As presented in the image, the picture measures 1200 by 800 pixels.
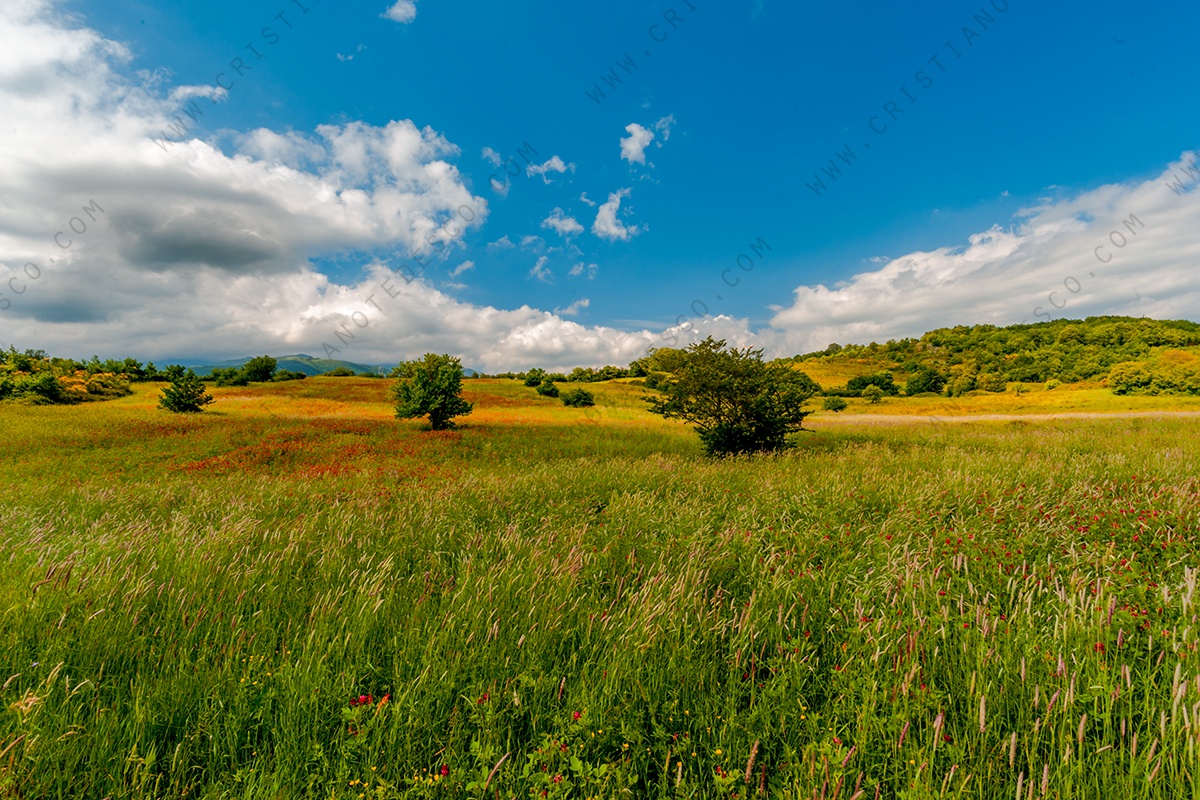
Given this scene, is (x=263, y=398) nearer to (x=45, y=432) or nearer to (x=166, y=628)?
(x=45, y=432)

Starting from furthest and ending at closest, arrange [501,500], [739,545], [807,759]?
[501,500] → [739,545] → [807,759]

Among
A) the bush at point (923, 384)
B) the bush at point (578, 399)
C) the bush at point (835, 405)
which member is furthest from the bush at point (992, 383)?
the bush at point (578, 399)

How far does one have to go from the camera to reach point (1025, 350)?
72062mm

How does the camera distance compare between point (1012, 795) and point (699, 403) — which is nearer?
point (1012, 795)

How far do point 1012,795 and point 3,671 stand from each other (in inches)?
184

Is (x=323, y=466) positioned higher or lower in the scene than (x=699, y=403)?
lower

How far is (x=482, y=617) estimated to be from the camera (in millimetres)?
2857

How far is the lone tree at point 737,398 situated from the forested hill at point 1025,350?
3551 cm

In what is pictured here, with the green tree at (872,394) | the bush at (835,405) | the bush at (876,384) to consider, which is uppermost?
the bush at (876,384)

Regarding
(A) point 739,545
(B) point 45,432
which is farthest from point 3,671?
(B) point 45,432

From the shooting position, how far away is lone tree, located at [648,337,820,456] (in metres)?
14.8

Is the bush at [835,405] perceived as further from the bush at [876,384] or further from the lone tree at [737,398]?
the lone tree at [737,398]

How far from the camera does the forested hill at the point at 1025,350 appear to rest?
58.9m

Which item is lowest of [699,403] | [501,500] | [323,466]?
[323,466]
